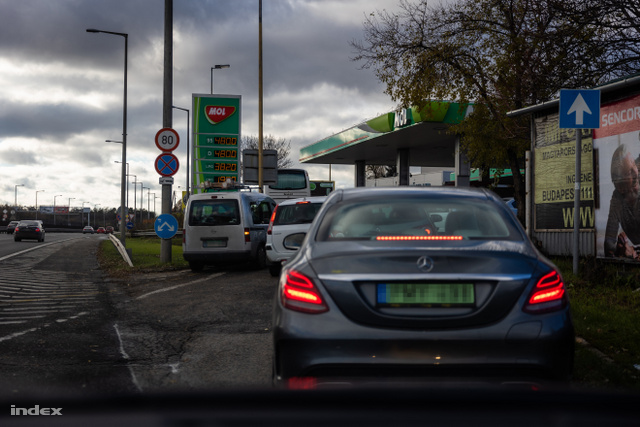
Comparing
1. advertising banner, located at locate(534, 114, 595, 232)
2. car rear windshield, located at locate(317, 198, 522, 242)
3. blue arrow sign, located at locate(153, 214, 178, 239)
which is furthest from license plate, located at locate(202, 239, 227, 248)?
car rear windshield, located at locate(317, 198, 522, 242)

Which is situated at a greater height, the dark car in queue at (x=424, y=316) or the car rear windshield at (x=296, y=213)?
the car rear windshield at (x=296, y=213)

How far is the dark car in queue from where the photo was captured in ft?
10.3

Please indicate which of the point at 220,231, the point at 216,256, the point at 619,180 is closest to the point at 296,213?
the point at 220,231

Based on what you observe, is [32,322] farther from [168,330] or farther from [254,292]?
[254,292]

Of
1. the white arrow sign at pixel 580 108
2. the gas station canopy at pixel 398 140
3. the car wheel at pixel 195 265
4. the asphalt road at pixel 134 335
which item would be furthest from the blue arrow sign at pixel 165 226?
the white arrow sign at pixel 580 108

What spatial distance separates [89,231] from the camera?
110m

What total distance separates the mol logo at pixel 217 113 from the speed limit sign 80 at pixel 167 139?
416 inches

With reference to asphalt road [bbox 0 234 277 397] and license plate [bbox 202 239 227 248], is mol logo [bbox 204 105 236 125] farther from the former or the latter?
asphalt road [bbox 0 234 277 397]

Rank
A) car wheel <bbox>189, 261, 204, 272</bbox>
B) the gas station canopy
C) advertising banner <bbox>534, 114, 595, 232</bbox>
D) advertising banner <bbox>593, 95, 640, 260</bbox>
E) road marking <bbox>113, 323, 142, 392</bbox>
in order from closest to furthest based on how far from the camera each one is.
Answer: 1. road marking <bbox>113, 323, 142, 392</bbox>
2. advertising banner <bbox>593, 95, 640, 260</bbox>
3. advertising banner <bbox>534, 114, 595, 232</bbox>
4. car wheel <bbox>189, 261, 204, 272</bbox>
5. the gas station canopy

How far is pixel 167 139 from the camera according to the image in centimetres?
1638

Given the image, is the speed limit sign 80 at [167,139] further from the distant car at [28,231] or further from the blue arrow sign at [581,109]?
the distant car at [28,231]

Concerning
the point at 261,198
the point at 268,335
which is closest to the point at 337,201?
the point at 268,335

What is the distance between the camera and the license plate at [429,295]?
10.6 ft

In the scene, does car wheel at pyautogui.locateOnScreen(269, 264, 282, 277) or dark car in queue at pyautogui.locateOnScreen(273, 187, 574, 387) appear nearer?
dark car in queue at pyautogui.locateOnScreen(273, 187, 574, 387)
